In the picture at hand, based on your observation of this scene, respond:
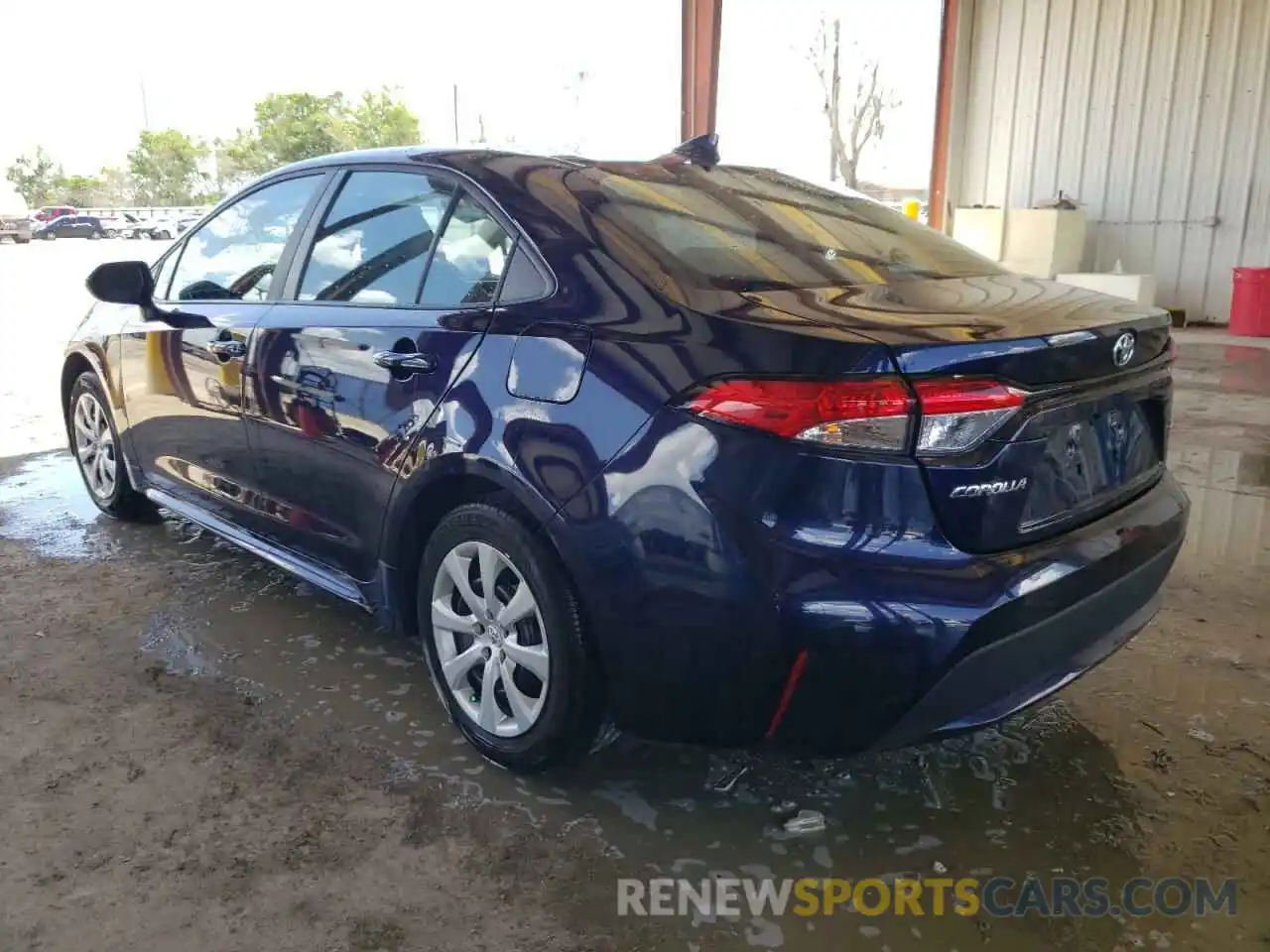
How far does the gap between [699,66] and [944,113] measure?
4636 mm

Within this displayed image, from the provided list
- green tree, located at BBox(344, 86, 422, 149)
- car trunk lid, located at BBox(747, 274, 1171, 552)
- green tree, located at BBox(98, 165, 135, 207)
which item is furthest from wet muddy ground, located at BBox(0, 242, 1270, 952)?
green tree, located at BBox(98, 165, 135, 207)

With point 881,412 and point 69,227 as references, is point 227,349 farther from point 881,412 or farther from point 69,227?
point 69,227

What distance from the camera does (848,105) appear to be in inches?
640

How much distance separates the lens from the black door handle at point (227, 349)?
3041mm

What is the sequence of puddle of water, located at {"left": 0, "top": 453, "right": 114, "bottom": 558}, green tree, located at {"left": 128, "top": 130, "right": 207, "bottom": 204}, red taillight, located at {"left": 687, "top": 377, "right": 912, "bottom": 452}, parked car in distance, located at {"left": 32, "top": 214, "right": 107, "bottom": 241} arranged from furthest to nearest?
parked car in distance, located at {"left": 32, "top": 214, "right": 107, "bottom": 241} < green tree, located at {"left": 128, "top": 130, "right": 207, "bottom": 204} < puddle of water, located at {"left": 0, "top": 453, "right": 114, "bottom": 558} < red taillight, located at {"left": 687, "top": 377, "right": 912, "bottom": 452}

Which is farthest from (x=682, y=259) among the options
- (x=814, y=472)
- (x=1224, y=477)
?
(x=1224, y=477)

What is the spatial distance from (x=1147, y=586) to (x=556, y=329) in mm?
1461

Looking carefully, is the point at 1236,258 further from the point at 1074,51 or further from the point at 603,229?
the point at 603,229

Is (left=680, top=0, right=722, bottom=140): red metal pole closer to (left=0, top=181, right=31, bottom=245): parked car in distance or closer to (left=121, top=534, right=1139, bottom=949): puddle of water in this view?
(left=121, top=534, right=1139, bottom=949): puddle of water

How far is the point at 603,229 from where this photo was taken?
224 centimetres

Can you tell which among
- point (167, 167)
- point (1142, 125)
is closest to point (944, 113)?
point (1142, 125)

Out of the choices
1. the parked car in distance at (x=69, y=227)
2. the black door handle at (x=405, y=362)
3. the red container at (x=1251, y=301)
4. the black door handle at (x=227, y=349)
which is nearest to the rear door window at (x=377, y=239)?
the black door handle at (x=405, y=362)

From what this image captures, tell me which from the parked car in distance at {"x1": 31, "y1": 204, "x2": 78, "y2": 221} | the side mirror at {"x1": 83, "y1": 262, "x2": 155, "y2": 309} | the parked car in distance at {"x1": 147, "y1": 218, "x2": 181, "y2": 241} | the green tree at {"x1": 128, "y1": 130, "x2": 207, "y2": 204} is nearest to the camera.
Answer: the side mirror at {"x1": 83, "y1": 262, "x2": 155, "y2": 309}

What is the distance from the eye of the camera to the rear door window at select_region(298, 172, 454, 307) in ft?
8.44
